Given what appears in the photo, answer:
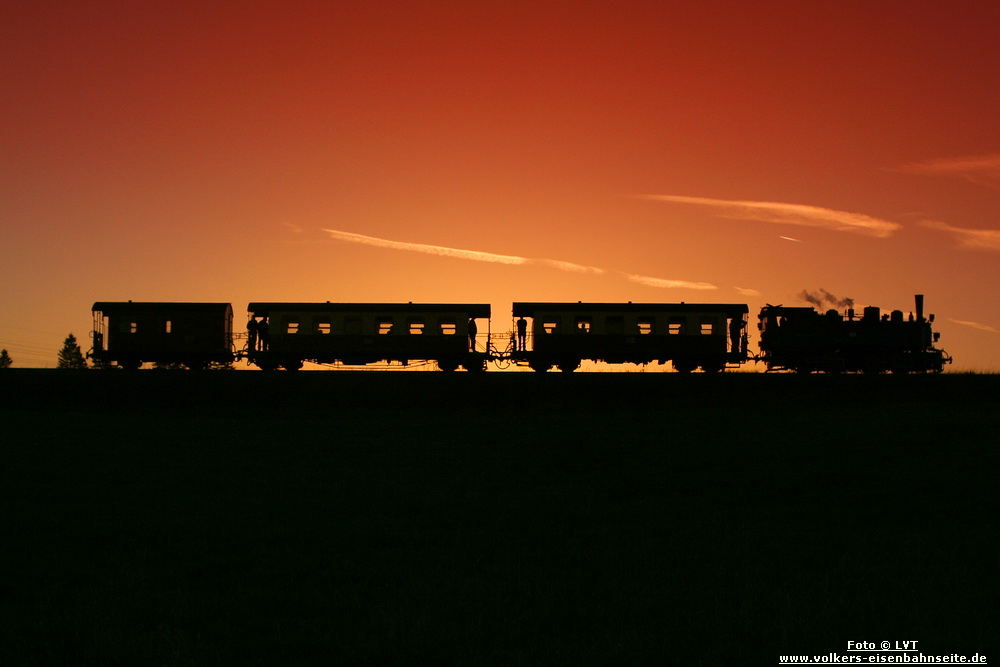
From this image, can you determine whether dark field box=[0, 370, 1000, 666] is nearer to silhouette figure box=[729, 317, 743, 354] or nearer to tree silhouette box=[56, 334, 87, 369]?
silhouette figure box=[729, 317, 743, 354]

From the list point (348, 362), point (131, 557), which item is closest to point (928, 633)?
point (131, 557)

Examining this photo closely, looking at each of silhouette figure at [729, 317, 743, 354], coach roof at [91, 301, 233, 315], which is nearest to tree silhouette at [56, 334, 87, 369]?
coach roof at [91, 301, 233, 315]

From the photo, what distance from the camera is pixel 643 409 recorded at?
27703mm

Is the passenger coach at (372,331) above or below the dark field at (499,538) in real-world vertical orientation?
above

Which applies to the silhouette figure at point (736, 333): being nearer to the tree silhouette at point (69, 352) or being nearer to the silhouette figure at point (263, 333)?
the silhouette figure at point (263, 333)

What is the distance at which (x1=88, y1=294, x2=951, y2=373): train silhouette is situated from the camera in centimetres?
3731

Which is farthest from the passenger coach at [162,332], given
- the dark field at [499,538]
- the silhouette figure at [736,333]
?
the silhouette figure at [736,333]

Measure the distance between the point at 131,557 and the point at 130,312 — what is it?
3149 centimetres

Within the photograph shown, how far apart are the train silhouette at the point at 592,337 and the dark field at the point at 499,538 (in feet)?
43.4

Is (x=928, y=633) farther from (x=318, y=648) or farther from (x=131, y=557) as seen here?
(x=131, y=557)

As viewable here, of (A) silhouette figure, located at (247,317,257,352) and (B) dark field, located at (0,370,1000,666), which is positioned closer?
(B) dark field, located at (0,370,1000,666)

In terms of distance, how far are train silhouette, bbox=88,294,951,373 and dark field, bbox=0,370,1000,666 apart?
13231 millimetres

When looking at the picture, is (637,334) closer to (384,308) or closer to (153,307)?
(384,308)

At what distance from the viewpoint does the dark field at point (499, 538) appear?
7.06 meters
